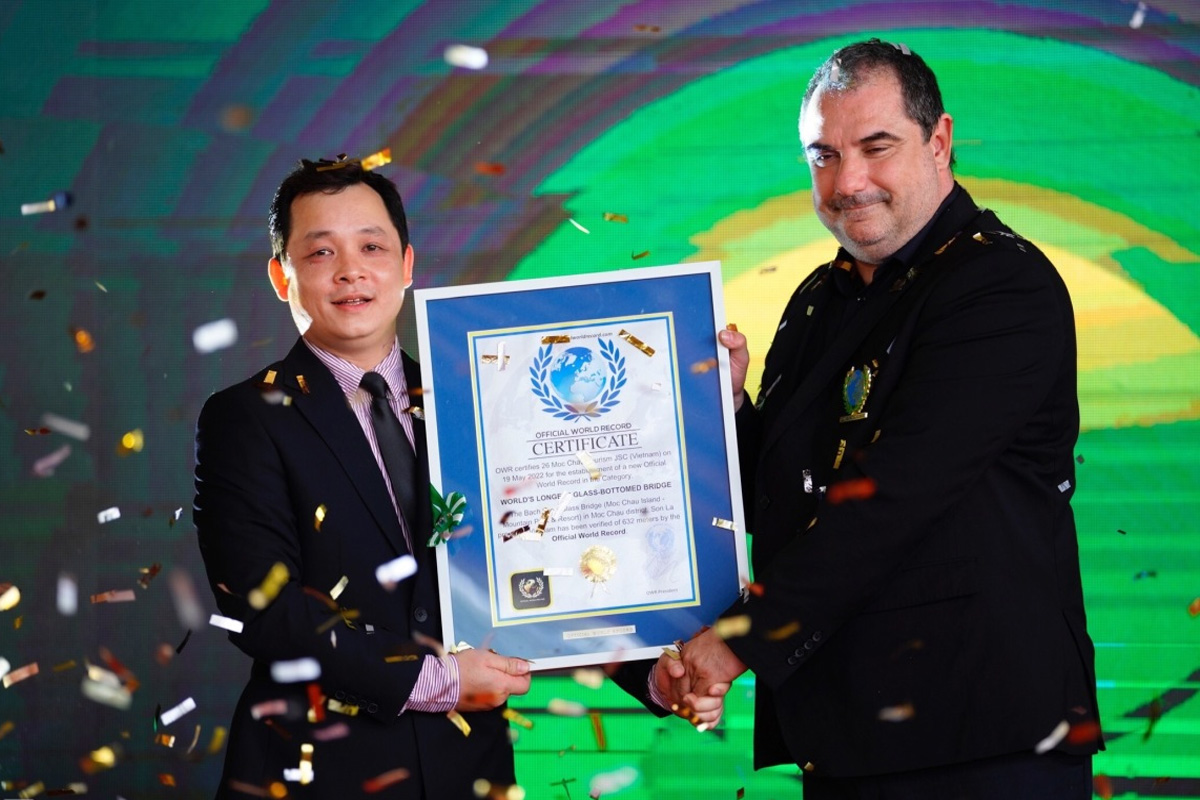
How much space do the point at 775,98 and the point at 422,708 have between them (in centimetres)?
288

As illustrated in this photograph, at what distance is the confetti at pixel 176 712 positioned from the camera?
4.58 meters

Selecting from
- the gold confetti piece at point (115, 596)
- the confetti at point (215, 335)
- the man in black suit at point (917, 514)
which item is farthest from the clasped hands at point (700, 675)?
the gold confetti piece at point (115, 596)

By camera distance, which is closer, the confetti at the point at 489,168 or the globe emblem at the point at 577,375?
the globe emblem at the point at 577,375

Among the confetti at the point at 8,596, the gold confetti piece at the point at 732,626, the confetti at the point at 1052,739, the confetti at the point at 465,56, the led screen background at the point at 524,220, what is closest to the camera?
the confetti at the point at 1052,739

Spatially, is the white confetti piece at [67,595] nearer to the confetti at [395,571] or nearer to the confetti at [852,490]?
the confetti at [395,571]

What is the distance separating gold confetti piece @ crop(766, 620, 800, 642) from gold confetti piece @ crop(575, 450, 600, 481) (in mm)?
410

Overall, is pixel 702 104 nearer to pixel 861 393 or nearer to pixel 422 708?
pixel 861 393

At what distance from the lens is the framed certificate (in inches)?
91.1

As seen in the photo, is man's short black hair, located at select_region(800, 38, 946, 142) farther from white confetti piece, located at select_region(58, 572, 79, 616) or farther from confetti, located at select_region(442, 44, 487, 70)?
white confetti piece, located at select_region(58, 572, 79, 616)

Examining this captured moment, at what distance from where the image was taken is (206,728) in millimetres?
4684

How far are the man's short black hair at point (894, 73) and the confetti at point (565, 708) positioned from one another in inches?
112

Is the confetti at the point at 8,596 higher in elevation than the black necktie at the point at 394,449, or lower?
lower

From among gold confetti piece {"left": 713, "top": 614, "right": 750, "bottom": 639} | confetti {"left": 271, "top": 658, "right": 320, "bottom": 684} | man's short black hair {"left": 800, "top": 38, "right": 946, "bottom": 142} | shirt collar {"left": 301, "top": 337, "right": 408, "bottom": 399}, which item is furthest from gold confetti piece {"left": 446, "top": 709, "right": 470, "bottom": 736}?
man's short black hair {"left": 800, "top": 38, "right": 946, "bottom": 142}

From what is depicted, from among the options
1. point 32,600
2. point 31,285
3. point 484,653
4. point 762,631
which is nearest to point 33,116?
point 31,285
